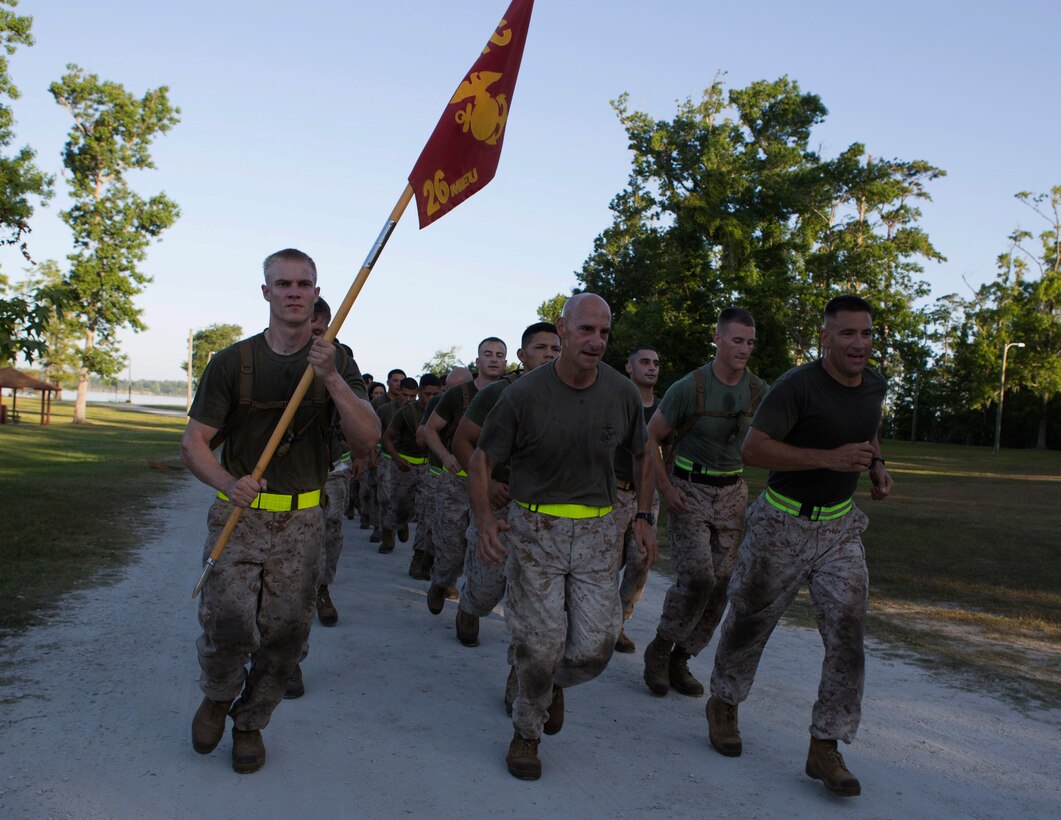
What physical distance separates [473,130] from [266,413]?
1.96 meters

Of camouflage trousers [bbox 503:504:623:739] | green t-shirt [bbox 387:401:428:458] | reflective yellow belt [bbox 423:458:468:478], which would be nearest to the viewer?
camouflage trousers [bbox 503:504:623:739]

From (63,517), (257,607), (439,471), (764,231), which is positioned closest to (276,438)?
(257,607)

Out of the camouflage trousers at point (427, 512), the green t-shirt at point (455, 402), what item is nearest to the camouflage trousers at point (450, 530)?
the green t-shirt at point (455, 402)

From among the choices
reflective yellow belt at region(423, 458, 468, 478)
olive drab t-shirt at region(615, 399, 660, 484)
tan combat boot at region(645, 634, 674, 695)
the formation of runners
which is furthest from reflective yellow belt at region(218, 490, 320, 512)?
reflective yellow belt at region(423, 458, 468, 478)

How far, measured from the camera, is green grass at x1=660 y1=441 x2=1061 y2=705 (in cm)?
773

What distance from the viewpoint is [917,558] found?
45.5 ft

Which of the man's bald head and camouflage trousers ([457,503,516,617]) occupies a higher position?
the man's bald head

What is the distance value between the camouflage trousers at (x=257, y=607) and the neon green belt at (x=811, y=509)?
2.41 meters

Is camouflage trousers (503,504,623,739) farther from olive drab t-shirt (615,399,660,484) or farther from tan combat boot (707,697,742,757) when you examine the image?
olive drab t-shirt (615,399,660,484)

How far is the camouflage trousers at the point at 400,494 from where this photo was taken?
12.4m

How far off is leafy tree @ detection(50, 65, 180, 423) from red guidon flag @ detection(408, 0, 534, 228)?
2104 inches

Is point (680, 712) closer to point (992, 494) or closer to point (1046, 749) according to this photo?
point (1046, 749)

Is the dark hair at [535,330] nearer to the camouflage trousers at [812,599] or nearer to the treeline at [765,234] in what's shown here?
the camouflage trousers at [812,599]

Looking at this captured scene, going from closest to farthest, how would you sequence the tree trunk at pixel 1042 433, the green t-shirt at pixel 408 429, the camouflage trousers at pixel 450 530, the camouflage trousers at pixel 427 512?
the camouflage trousers at pixel 450 530, the camouflage trousers at pixel 427 512, the green t-shirt at pixel 408 429, the tree trunk at pixel 1042 433
